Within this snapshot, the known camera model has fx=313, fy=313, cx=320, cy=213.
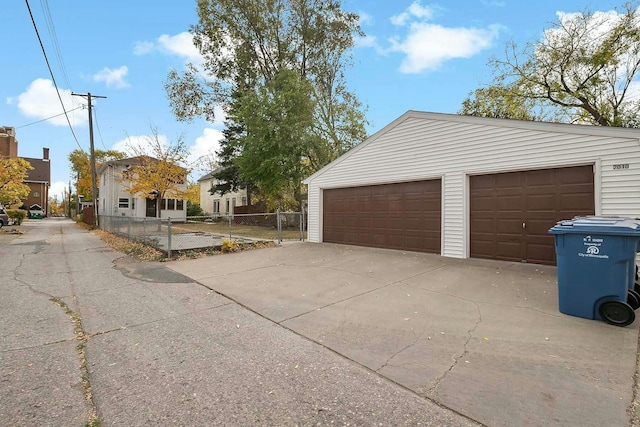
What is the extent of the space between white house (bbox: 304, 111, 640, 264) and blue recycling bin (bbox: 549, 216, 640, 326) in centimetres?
297

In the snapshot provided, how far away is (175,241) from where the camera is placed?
10.6m

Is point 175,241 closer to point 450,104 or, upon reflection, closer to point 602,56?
point 450,104

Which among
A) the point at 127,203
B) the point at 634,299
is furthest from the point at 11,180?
the point at 634,299

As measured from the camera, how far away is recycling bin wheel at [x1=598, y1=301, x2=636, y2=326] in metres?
3.68

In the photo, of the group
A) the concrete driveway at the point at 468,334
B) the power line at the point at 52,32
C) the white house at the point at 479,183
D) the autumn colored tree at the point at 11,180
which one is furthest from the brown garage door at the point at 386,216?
the autumn colored tree at the point at 11,180

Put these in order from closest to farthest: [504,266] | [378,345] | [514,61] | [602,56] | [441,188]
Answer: [378,345], [504,266], [441,188], [602,56], [514,61]

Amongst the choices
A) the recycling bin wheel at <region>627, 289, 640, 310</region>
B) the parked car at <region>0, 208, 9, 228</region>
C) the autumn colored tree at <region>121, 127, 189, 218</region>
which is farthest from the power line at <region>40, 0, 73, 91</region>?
the recycling bin wheel at <region>627, 289, 640, 310</region>

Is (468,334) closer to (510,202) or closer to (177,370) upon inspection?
(177,370)

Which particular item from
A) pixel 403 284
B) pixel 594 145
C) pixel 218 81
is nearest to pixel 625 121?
pixel 594 145

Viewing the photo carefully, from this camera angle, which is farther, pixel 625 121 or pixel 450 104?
pixel 450 104

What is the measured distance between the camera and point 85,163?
48.2 metres

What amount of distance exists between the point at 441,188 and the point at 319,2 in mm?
18851

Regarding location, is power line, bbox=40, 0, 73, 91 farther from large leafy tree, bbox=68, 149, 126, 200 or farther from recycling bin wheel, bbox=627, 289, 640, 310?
large leafy tree, bbox=68, 149, 126, 200

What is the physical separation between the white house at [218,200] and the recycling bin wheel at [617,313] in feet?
103
